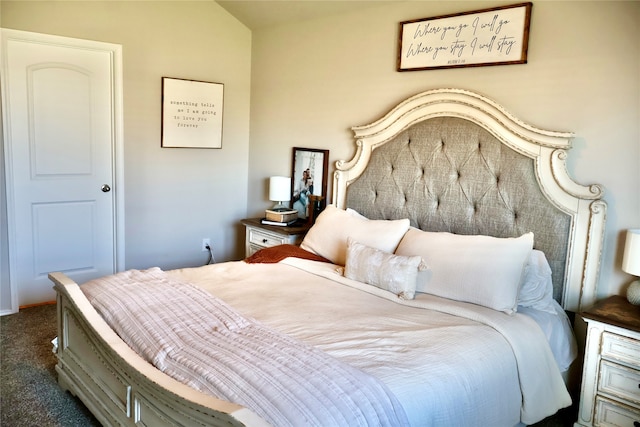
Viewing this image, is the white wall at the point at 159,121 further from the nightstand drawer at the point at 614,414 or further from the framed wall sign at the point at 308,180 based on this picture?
the nightstand drawer at the point at 614,414

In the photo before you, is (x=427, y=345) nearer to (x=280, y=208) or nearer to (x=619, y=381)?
(x=619, y=381)

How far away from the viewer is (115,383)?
2094 mm

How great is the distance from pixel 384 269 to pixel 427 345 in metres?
0.72

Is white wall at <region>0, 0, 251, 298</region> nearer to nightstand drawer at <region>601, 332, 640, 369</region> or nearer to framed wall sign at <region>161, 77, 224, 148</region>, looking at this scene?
framed wall sign at <region>161, 77, 224, 148</region>

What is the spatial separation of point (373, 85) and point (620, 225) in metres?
1.80

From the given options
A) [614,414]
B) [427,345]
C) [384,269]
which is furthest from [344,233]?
[614,414]

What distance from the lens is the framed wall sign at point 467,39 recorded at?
2.83m

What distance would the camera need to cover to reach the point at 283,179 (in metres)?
4.10

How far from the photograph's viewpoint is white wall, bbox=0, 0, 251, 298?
3.96 metres

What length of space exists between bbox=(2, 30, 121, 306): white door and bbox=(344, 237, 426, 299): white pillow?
87.7 inches

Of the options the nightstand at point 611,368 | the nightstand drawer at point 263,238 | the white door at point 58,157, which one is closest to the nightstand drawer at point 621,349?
the nightstand at point 611,368

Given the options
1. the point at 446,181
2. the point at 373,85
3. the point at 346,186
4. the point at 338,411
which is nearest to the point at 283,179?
the point at 346,186

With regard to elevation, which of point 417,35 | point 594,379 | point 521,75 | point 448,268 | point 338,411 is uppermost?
point 417,35

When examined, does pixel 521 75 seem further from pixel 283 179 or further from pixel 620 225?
pixel 283 179
